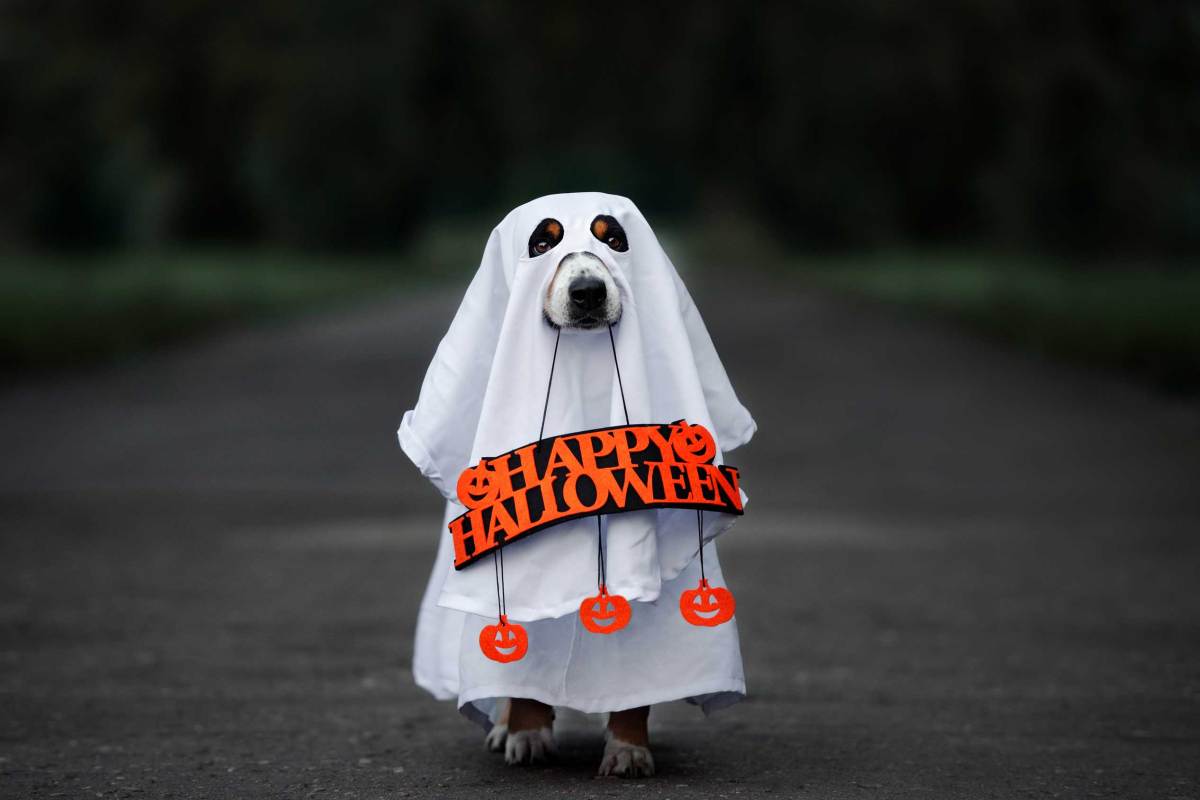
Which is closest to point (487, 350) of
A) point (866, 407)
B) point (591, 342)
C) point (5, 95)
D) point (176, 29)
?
point (591, 342)

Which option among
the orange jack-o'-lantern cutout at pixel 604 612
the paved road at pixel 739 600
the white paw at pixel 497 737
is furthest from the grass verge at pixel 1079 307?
the orange jack-o'-lantern cutout at pixel 604 612

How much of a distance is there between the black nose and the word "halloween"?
0.33m

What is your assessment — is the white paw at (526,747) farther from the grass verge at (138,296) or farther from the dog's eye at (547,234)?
the grass verge at (138,296)

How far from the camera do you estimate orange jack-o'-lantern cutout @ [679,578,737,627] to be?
14.5 ft

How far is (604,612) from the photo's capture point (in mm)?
4312

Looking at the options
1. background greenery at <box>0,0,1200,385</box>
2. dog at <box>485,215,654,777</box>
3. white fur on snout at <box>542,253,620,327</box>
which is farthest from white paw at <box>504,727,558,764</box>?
background greenery at <box>0,0,1200,385</box>

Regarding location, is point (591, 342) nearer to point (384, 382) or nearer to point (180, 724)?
point (180, 724)

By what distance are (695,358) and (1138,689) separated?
239 cm

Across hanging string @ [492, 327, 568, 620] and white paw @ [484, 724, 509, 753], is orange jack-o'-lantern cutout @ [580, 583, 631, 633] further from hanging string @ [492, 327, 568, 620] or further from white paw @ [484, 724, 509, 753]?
white paw @ [484, 724, 509, 753]

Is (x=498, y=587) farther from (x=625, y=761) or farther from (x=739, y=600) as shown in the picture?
(x=739, y=600)

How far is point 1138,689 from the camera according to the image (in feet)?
19.9

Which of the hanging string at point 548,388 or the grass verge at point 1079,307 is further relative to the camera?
the grass verge at point 1079,307

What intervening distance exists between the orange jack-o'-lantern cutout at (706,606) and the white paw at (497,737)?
0.85 meters

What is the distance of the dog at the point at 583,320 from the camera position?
445 centimetres
